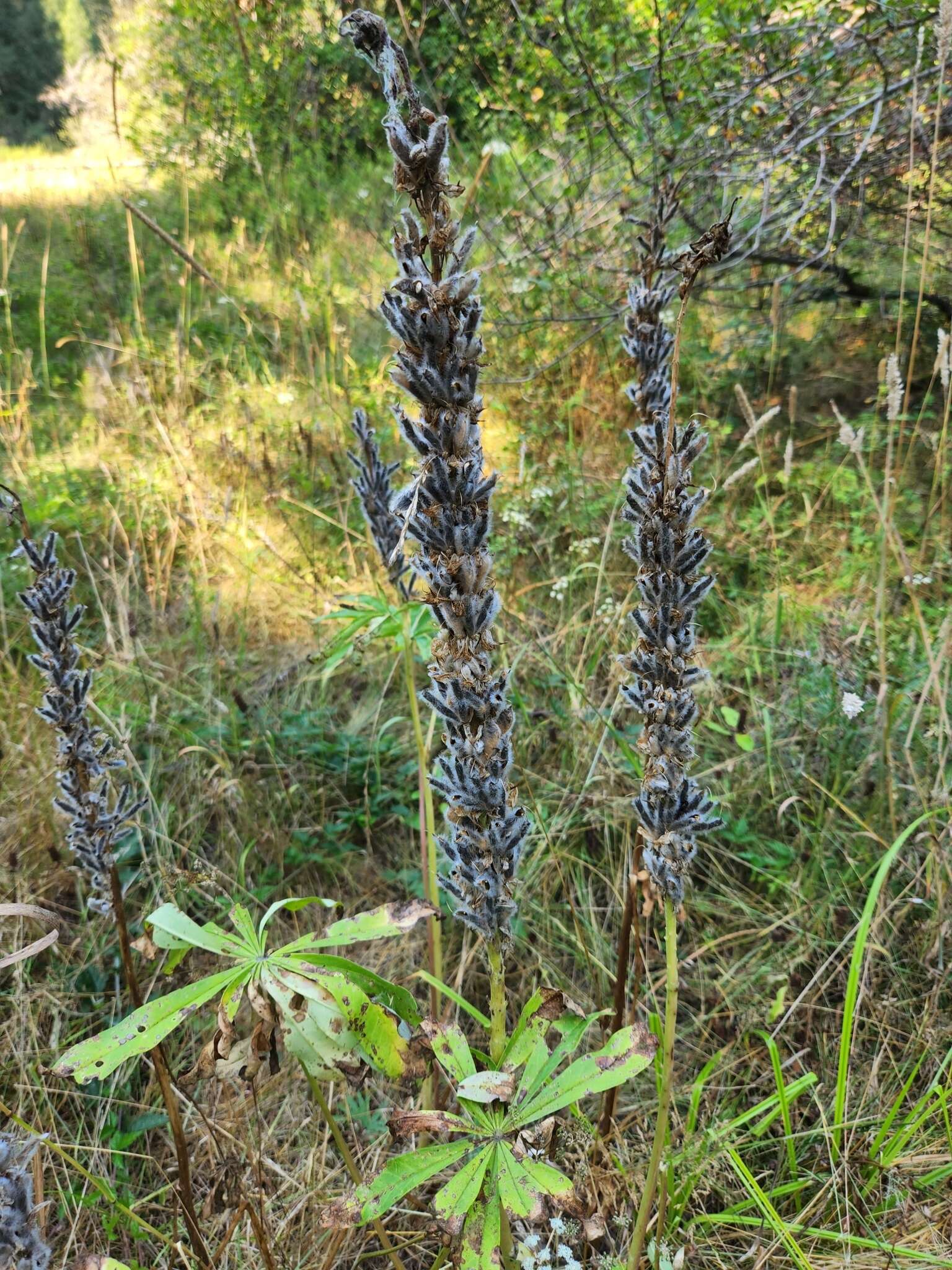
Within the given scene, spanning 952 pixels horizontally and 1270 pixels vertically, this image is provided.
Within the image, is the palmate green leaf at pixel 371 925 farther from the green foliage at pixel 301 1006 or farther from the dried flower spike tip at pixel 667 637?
the dried flower spike tip at pixel 667 637

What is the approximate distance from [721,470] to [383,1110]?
136 inches

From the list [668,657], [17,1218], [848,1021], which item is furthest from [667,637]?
[17,1218]

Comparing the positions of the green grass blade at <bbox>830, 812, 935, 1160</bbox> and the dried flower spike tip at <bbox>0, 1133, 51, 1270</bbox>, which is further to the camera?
the green grass blade at <bbox>830, 812, 935, 1160</bbox>

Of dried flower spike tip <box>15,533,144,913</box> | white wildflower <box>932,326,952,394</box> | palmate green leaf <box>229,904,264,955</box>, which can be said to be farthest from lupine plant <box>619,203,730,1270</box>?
white wildflower <box>932,326,952,394</box>

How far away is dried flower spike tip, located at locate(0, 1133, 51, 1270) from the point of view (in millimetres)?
1012

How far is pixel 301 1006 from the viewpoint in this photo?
125 centimetres

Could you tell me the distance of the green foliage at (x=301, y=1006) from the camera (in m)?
1.21

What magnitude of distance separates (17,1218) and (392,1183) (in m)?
0.52

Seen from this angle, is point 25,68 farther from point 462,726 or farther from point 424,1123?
point 424,1123

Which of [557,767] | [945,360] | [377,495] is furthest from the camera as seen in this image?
[557,767]

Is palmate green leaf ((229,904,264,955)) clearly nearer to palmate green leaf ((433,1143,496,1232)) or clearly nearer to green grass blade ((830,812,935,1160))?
palmate green leaf ((433,1143,496,1232))

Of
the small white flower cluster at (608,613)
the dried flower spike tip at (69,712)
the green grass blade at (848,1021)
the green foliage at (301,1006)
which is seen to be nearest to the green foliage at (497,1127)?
the green foliage at (301,1006)

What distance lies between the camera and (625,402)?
4.69m

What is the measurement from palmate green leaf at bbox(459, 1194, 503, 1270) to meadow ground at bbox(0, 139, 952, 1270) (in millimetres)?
495
